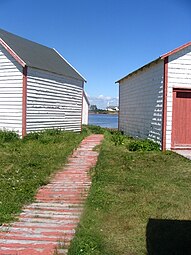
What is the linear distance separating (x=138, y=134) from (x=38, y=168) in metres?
8.83

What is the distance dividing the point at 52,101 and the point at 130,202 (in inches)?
485

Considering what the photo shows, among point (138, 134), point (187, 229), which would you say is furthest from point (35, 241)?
point (138, 134)

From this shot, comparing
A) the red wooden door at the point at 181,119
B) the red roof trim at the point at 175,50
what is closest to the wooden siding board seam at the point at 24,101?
the red roof trim at the point at 175,50

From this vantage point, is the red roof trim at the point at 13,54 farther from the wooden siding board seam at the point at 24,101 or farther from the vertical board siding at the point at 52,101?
the vertical board siding at the point at 52,101

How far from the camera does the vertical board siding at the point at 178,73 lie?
1297 cm

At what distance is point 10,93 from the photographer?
15945 mm

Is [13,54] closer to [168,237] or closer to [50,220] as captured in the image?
[50,220]

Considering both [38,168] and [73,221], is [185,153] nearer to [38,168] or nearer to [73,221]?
[38,168]

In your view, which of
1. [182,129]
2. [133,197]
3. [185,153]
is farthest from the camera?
[182,129]

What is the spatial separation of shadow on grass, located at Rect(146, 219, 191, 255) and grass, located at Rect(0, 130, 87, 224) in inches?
96.5

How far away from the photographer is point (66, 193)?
24.3 ft

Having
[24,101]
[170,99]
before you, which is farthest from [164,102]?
[24,101]

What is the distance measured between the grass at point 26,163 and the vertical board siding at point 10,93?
28.4 inches

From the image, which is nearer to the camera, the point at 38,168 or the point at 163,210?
the point at 163,210
